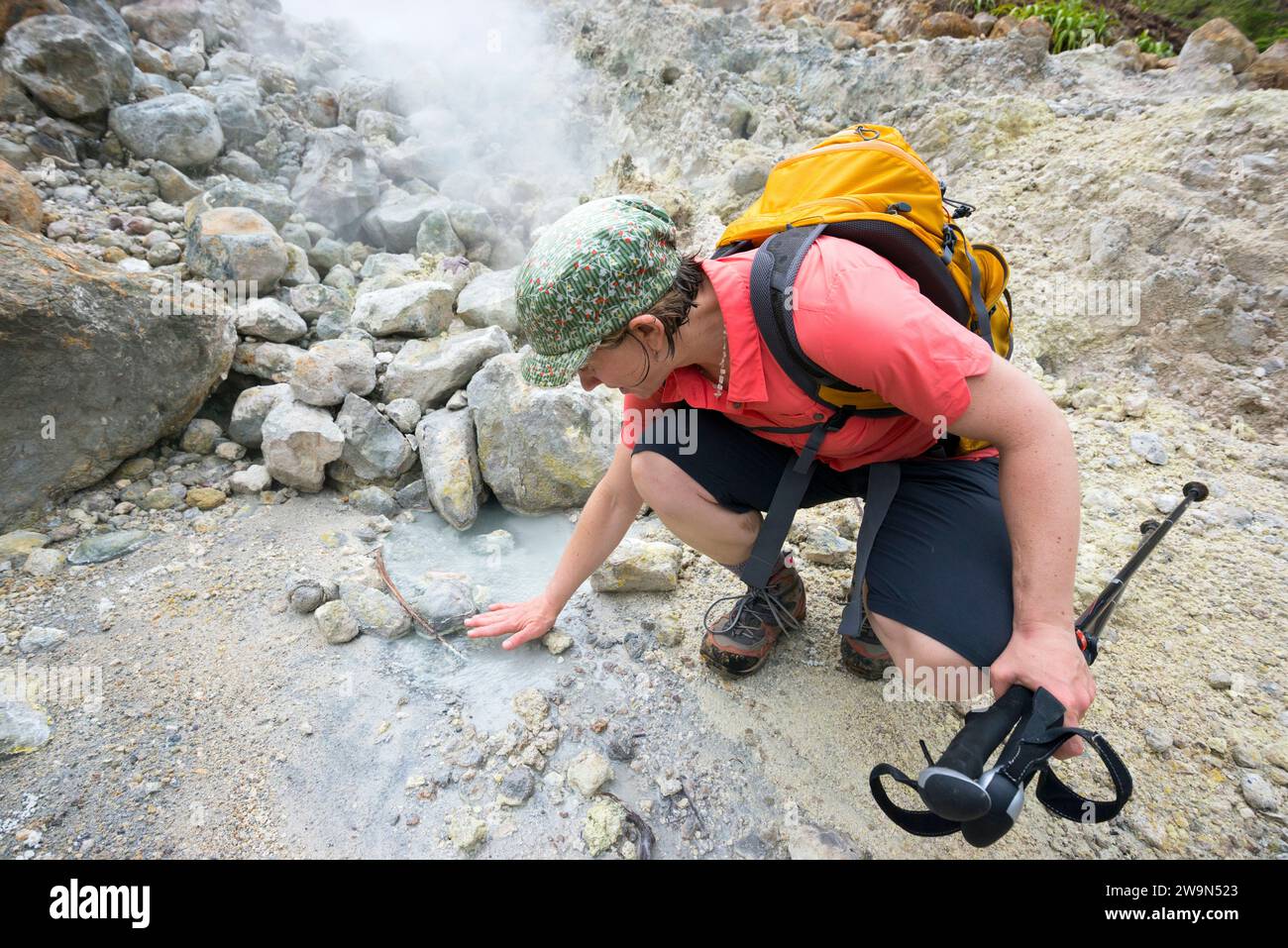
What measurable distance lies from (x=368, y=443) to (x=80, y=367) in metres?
1.22

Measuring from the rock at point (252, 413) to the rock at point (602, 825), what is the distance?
102 inches

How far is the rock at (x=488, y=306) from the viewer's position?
3.96 m

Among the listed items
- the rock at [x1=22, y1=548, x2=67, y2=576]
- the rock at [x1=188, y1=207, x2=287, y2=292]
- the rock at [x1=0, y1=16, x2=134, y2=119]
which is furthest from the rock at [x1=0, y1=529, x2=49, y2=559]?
the rock at [x1=0, y1=16, x2=134, y2=119]

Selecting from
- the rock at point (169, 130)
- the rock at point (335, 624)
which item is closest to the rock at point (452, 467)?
the rock at point (335, 624)

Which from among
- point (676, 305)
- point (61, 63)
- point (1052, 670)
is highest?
point (676, 305)

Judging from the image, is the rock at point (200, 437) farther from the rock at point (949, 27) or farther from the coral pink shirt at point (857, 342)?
the rock at point (949, 27)

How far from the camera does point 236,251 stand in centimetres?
403

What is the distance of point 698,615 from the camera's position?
242cm

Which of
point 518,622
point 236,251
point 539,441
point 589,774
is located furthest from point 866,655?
point 236,251

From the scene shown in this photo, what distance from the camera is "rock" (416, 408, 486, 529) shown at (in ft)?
9.83

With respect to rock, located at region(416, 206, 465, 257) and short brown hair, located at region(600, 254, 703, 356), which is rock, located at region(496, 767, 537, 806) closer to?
short brown hair, located at region(600, 254, 703, 356)

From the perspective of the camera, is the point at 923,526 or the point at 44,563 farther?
the point at 44,563

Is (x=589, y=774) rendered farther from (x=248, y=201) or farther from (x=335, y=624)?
(x=248, y=201)

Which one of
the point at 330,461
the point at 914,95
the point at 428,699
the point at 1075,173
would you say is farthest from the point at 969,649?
the point at 914,95
